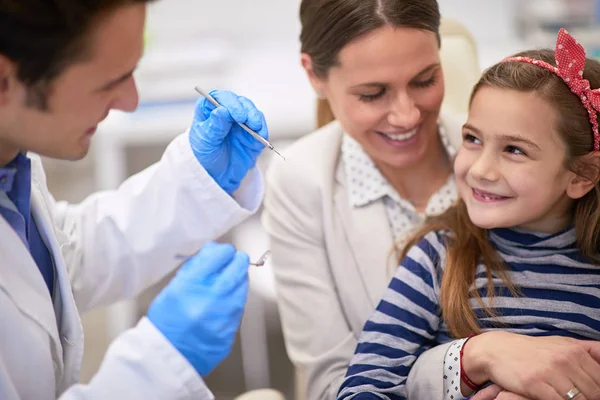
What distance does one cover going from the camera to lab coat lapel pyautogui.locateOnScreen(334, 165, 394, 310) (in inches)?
58.2

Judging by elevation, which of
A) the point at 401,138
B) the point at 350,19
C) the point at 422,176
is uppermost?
the point at 350,19

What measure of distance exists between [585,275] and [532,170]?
0.22m

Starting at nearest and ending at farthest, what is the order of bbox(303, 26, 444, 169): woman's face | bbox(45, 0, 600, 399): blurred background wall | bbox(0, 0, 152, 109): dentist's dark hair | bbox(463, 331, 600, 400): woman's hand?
bbox(0, 0, 152, 109): dentist's dark hair < bbox(463, 331, 600, 400): woman's hand < bbox(303, 26, 444, 169): woman's face < bbox(45, 0, 600, 399): blurred background wall

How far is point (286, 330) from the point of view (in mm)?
1538

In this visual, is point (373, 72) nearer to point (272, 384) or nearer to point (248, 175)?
point (248, 175)

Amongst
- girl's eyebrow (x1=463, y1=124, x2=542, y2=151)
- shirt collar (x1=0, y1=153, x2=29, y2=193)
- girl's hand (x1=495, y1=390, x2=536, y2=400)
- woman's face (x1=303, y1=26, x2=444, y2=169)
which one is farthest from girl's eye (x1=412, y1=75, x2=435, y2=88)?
shirt collar (x1=0, y1=153, x2=29, y2=193)

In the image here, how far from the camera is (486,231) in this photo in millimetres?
1375

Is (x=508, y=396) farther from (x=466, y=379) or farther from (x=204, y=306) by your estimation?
(x=204, y=306)

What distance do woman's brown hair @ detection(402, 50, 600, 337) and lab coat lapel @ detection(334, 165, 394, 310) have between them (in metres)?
0.17

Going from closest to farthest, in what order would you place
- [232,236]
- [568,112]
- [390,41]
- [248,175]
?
[568,112]
[390,41]
[248,175]
[232,236]

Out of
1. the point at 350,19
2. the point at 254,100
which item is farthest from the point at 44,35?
the point at 254,100

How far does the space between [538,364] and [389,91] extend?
0.59 metres

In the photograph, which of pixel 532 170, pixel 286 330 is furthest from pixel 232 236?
pixel 532 170

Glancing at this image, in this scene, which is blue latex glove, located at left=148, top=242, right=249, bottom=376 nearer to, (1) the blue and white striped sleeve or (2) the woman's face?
(1) the blue and white striped sleeve
